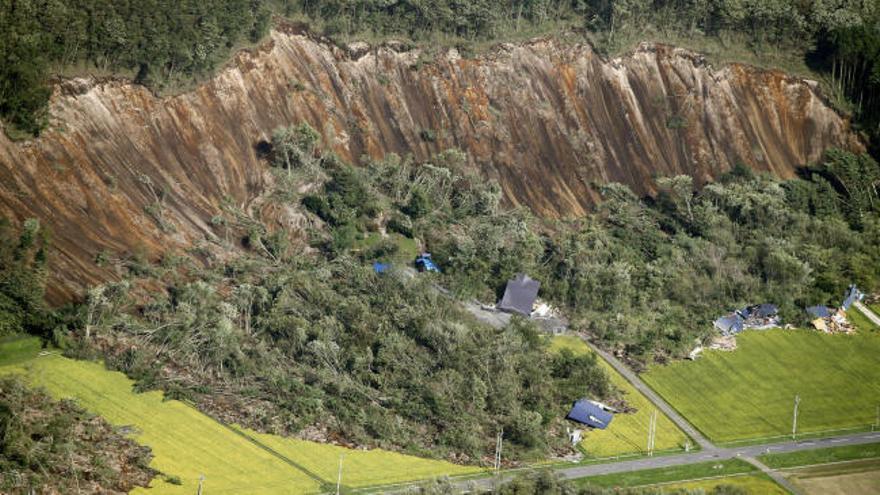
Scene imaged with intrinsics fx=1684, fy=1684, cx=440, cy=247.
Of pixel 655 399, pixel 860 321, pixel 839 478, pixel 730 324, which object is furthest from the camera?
pixel 860 321

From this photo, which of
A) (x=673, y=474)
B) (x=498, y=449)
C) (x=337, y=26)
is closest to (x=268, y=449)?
(x=498, y=449)

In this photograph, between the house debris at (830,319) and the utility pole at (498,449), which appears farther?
the house debris at (830,319)

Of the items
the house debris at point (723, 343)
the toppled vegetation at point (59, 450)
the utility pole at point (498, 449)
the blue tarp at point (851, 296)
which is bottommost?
the toppled vegetation at point (59, 450)

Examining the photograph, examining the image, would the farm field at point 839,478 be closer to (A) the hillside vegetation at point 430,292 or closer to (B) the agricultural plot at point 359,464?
(A) the hillside vegetation at point 430,292

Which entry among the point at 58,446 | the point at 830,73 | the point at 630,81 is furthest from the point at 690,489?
the point at 830,73

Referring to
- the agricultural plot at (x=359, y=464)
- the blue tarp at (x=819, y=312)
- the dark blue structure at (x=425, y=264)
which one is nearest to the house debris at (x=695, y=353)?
the blue tarp at (x=819, y=312)

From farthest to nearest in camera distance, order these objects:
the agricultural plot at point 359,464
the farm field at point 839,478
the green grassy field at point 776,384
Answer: the green grassy field at point 776,384, the farm field at point 839,478, the agricultural plot at point 359,464

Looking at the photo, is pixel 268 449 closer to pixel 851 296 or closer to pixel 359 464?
pixel 359 464
